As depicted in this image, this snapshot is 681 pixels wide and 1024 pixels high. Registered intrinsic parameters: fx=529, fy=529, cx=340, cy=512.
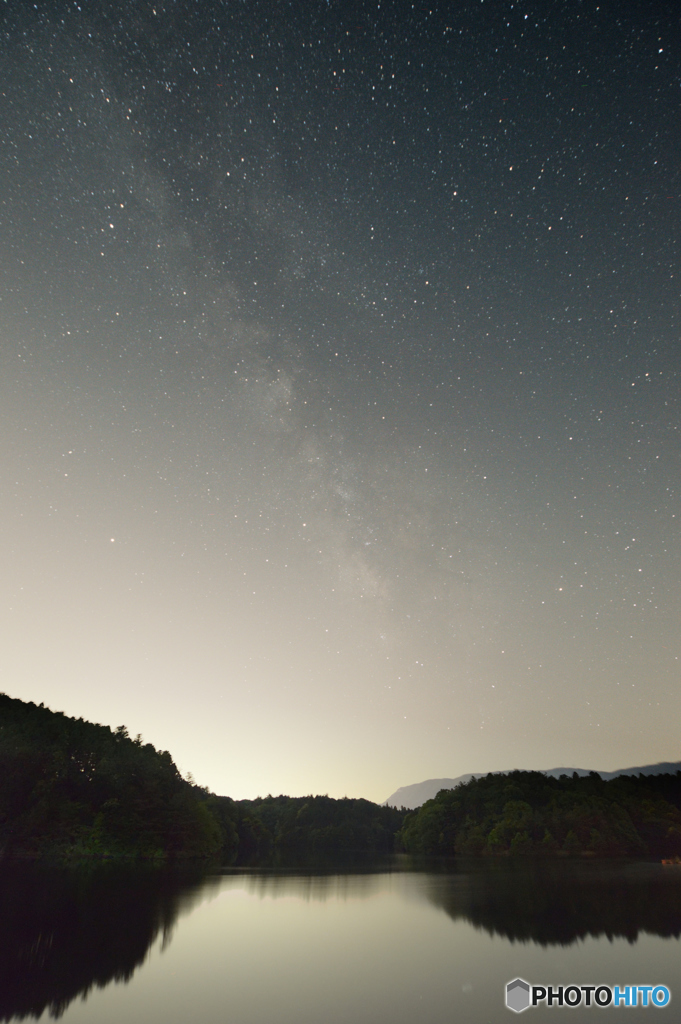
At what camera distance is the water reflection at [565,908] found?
15531mm

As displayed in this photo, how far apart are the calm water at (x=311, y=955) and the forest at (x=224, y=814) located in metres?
34.5

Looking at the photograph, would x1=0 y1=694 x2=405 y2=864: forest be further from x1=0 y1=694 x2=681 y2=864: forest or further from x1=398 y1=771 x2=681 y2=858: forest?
x1=398 y1=771 x2=681 y2=858: forest

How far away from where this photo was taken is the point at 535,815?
97125 mm

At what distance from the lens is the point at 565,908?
20.5m

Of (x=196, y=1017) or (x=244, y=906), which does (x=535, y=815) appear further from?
(x=196, y=1017)

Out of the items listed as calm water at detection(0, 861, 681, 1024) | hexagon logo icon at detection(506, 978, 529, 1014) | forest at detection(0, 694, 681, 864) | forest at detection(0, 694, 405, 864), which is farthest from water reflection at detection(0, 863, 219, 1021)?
forest at detection(0, 694, 681, 864)

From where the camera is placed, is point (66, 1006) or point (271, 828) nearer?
point (66, 1006)

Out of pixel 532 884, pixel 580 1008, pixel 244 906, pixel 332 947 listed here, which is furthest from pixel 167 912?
pixel 532 884

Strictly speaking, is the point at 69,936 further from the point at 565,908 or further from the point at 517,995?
the point at 565,908

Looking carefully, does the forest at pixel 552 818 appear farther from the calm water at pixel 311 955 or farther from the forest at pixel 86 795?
the calm water at pixel 311 955

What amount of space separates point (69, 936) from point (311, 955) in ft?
19.4

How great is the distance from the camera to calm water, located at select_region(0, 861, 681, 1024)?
344 inches

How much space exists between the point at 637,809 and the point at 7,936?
120 metres

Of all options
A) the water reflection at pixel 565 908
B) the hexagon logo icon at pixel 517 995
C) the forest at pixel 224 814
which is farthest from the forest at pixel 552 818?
the hexagon logo icon at pixel 517 995
